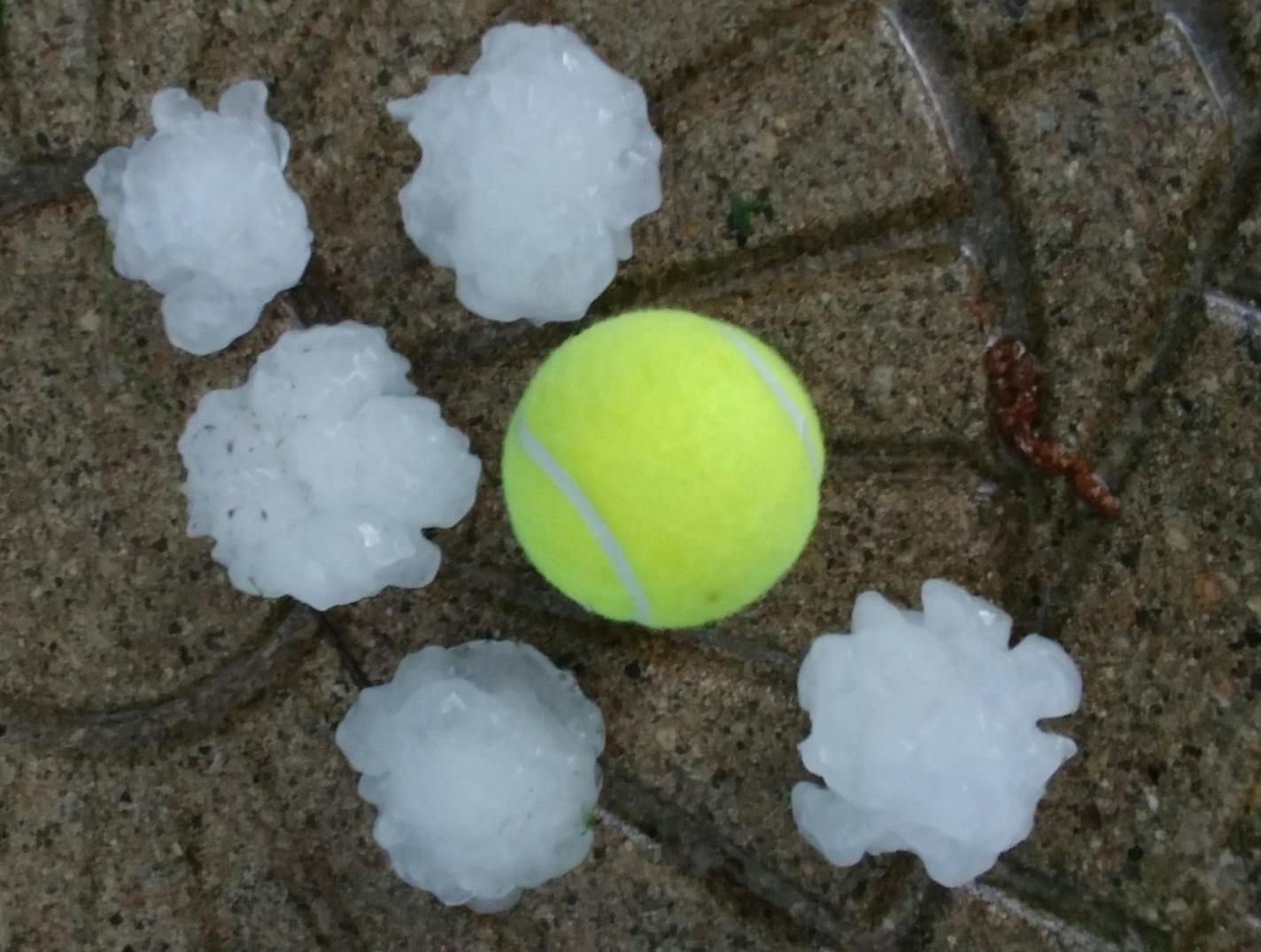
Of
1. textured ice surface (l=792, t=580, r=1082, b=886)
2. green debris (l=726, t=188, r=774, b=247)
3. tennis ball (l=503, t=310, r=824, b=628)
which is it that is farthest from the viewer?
green debris (l=726, t=188, r=774, b=247)

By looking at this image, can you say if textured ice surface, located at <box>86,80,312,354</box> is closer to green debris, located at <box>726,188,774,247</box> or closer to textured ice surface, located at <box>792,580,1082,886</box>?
green debris, located at <box>726,188,774,247</box>

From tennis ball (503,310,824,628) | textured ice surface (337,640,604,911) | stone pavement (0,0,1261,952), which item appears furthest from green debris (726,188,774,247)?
textured ice surface (337,640,604,911)

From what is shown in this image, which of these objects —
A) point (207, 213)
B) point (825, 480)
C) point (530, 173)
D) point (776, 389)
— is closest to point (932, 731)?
point (825, 480)

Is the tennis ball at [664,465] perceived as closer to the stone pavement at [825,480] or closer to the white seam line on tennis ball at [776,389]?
the white seam line on tennis ball at [776,389]

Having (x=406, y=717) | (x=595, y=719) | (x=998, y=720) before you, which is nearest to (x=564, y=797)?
(x=595, y=719)

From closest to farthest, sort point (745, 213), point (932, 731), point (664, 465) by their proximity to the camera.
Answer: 1. point (664, 465)
2. point (932, 731)
3. point (745, 213)

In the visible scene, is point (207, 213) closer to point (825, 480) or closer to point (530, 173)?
point (530, 173)
